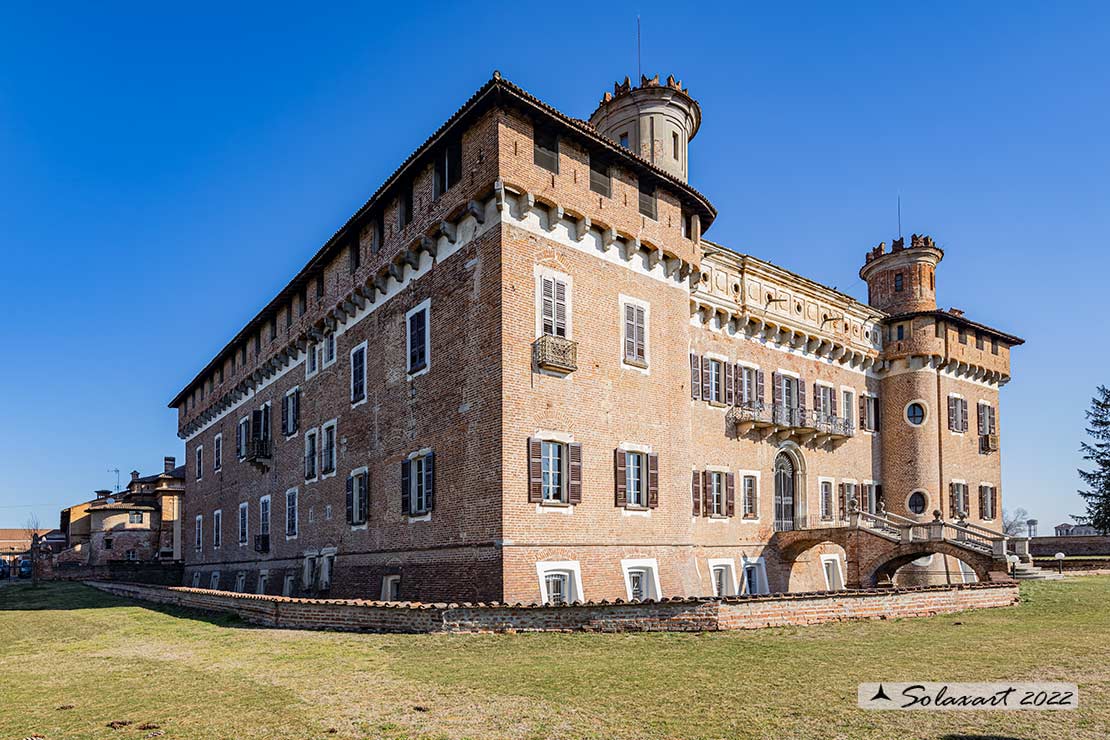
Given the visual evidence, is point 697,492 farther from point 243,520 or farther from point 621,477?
point 243,520

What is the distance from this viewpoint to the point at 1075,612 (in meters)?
19.6

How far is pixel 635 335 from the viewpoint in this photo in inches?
915

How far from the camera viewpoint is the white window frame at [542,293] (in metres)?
20.8

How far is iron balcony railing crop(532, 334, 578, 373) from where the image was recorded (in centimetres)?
2031

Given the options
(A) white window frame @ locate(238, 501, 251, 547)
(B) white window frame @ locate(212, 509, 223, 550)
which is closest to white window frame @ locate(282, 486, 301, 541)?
(A) white window frame @ locate(238, 501, 251, 547)

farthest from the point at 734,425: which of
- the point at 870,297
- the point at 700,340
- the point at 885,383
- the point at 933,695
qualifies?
the point at 933,695

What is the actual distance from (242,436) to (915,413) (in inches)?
1236

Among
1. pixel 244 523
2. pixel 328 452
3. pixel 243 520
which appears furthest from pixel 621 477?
pixel 243 520

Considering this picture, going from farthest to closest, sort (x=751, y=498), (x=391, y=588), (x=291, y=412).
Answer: (x=291, y=412), (x=751, y=498), (x=391, y=588)

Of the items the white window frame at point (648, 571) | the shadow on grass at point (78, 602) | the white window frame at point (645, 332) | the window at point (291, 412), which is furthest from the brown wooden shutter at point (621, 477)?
the window at point (291, 412)

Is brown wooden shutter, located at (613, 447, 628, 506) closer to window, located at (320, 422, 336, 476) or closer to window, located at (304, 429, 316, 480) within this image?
window, located at (320, 422, 336, 476)

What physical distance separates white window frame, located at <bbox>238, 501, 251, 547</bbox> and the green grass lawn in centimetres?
1988

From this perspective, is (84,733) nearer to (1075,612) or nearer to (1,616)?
(1075,612)

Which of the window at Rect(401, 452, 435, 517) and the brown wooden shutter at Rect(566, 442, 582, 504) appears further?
the window at Rect(401, 452, 435, 517)
